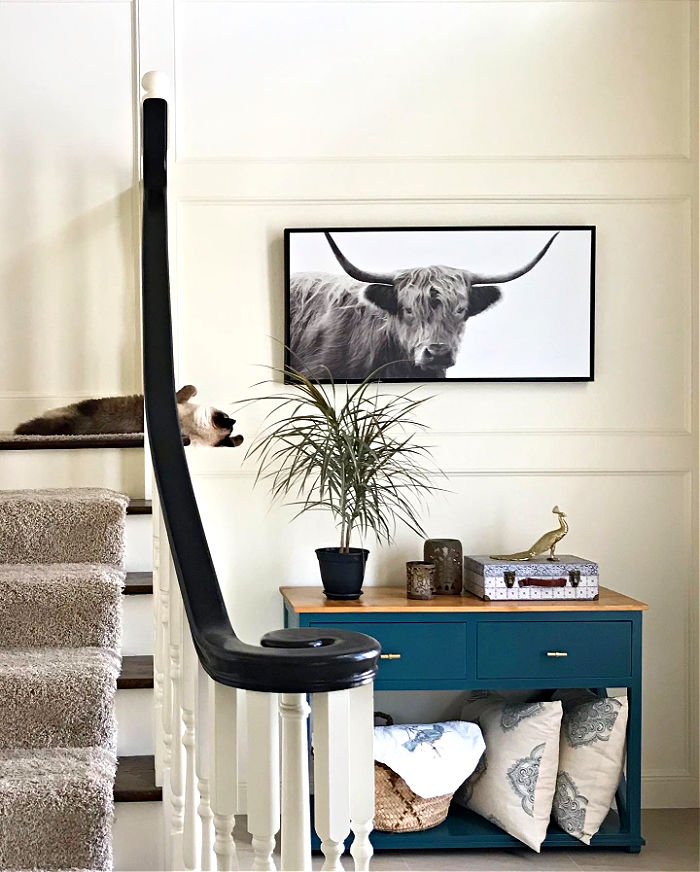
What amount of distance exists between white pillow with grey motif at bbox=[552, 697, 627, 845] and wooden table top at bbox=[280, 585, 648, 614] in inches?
11.4

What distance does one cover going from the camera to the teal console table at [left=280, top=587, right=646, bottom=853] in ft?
8.93

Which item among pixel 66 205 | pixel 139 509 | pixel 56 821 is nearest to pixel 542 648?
pixel 139 509

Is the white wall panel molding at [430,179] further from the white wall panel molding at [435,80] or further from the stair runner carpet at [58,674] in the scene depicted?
the stair runner carpet at [58,674]

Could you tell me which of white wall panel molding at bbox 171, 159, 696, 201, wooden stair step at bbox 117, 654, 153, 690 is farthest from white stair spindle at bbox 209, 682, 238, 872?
white wall panel molding at bbox 171, 159, 696, 201

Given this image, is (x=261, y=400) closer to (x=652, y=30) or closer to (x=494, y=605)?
(x=494, y=605)

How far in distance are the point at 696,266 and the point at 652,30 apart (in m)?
0.83

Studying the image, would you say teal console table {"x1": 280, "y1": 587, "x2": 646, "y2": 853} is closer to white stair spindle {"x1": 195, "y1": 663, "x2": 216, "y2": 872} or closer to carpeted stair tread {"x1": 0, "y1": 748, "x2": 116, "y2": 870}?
carpeted stair tread {"x1": 0, "y1": 748, "x2": 116, "y2": 870}

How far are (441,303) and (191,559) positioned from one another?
2.01 metres

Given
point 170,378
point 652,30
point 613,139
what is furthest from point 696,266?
point 170,378

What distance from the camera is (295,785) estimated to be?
0.95 m

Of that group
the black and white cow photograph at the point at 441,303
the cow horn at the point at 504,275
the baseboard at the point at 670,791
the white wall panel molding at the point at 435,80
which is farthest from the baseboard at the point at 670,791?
the white wall panel molding at the point at 435,80

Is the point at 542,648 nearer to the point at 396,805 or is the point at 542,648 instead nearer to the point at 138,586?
the point at 396,805

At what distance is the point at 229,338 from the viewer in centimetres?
314

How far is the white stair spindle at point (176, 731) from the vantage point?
1444 millimetres
